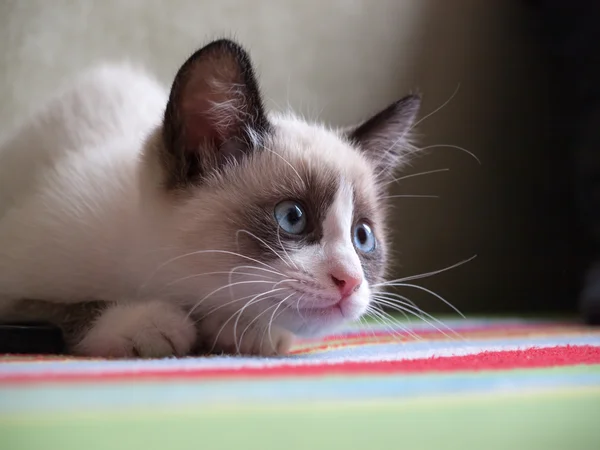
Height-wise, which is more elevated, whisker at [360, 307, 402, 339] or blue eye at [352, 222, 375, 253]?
blue eye at [352, 222, 375, 253]

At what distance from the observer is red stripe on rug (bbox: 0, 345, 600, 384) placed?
558mm

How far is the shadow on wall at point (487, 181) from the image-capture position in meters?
1.89

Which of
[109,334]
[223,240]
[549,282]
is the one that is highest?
[223,240]

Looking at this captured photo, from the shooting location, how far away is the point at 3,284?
0.96 metres

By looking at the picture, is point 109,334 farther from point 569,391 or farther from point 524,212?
point 524,212

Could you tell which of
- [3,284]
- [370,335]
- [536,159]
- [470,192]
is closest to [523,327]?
[370,335]

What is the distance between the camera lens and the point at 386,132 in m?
1.19

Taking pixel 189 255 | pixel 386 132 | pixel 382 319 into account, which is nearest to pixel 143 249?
pixel 189 255

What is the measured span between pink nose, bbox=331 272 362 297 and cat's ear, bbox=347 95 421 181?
0.39 meters

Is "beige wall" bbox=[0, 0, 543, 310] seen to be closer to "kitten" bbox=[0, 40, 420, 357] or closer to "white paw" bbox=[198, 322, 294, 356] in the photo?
"kitten" bbox=[0, 40, 420, 357]

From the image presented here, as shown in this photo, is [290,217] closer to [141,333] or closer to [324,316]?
[324,316]

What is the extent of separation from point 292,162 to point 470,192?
3.66ft

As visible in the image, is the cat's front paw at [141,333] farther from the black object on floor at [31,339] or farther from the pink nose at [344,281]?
the pink nose at [344,281]

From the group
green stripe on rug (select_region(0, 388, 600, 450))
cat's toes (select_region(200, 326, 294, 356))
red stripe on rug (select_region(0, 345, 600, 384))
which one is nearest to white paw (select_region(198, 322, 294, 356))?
cat's toes (select_region(200, 326, 294, 356))
